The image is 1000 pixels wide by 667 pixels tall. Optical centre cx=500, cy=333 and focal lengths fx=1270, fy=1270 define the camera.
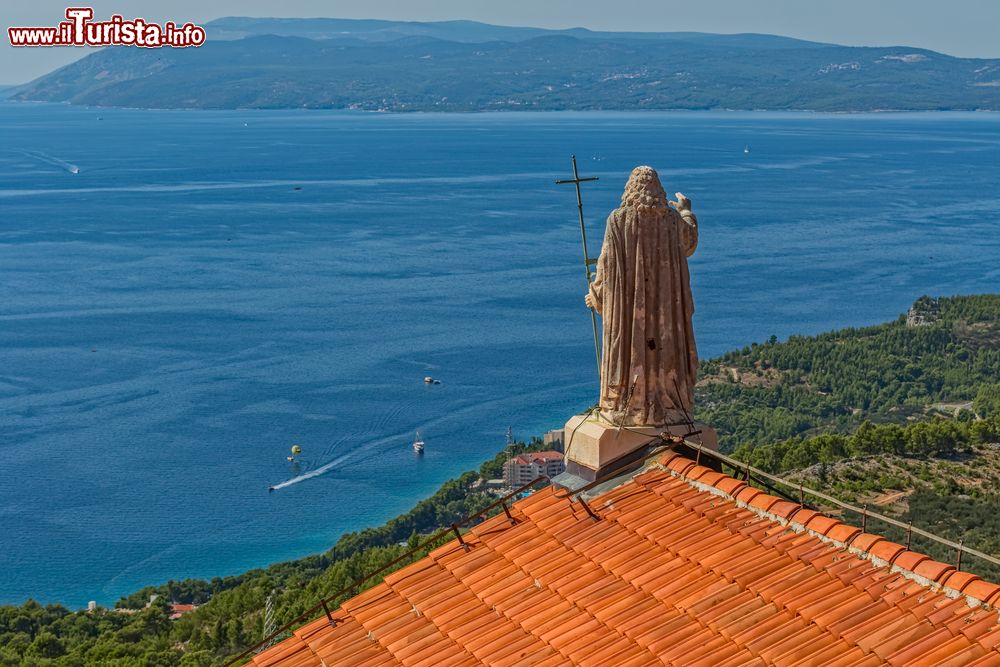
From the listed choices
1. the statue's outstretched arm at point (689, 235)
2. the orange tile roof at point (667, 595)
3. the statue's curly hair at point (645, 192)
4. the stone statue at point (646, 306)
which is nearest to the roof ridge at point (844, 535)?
the orange tile roof at point (667, 595)

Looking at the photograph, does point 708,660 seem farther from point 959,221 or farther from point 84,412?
point 959,221

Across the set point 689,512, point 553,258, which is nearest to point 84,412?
point 553,258

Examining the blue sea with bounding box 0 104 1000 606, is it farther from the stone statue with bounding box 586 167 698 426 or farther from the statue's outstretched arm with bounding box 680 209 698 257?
the statue's outstretched arm with bounding box 680 209 698 257

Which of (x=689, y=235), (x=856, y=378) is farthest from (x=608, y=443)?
(x=856, y=378)

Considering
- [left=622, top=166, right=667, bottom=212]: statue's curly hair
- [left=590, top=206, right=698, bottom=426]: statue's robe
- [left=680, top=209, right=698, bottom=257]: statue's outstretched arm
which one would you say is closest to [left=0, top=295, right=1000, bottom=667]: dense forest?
[left=590, top=206, right=698, bottom=426]: statue's robe

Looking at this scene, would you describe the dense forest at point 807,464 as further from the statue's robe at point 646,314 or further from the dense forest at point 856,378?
the statue's robe at point 646,314

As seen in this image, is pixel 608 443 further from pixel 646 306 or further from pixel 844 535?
pixel 844 535
